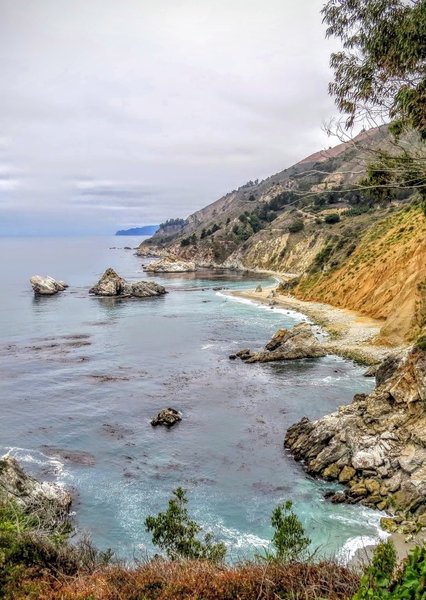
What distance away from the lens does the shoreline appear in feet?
147

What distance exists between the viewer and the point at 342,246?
84625 millimetres

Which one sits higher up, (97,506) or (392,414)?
(392,414)

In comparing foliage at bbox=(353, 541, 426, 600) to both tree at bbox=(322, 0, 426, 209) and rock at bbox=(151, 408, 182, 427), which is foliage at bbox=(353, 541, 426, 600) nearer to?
tree at bbox=(322, 0, 426, 209)

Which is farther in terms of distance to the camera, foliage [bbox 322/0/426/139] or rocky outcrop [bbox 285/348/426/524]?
rocky outcrop [bbox 285/348/426/524]

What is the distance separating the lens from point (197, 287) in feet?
366

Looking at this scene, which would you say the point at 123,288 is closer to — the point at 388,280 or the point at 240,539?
the point at 388,280

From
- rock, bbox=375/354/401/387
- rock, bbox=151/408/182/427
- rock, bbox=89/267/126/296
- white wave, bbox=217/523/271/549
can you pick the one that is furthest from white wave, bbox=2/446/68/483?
rock, bbox=89/267/126/296

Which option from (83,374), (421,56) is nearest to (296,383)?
(83,374)

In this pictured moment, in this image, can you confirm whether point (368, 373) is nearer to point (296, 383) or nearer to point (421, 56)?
point (296, 383)

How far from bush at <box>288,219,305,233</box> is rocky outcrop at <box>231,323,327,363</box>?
275 ft

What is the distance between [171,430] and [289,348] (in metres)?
19.7

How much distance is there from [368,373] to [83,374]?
24460 millimetres

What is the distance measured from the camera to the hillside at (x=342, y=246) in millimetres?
32438

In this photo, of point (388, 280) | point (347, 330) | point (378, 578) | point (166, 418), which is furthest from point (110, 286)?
point (378, 578)
